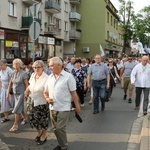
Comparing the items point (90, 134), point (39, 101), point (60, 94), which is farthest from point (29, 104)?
point (90, 134)

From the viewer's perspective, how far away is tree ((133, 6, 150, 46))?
56.4 m

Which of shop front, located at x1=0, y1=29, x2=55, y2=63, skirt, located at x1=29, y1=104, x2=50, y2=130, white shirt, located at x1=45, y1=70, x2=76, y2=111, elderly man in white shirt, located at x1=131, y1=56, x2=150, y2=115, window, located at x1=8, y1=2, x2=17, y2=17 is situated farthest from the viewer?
window, located at x1=8, y1=2, x2=17, y2=17

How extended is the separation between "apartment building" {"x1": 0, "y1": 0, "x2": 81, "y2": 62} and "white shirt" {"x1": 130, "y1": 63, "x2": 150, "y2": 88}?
985 centimetres

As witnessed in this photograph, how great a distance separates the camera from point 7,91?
738 centimetres

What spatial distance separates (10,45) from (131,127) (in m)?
21.6

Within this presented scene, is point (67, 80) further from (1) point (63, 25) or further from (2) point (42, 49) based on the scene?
(1) point (63, 25)

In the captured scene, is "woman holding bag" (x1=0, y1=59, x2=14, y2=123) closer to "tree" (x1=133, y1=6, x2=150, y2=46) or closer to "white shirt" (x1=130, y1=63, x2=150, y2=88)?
"white shirt" (x1=130, y1=63, x2=150, y2=88)

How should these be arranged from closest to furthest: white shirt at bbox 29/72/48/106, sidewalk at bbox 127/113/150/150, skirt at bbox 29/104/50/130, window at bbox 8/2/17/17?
sidewalk at bbox 127/113/150/150 < white shirt at bbox 29/72/48/106 < skirt at bbox 29/104/50/130 < window at bbox 8/2/17/17

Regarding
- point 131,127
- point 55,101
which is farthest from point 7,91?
point 131,127

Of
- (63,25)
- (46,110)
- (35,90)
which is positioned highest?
(63,25)

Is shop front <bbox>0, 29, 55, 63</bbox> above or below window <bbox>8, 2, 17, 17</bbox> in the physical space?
below

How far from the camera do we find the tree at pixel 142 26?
185ft

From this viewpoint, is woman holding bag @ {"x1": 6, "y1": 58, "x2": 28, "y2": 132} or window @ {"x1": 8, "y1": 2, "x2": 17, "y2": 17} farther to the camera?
window @ {"x1": 8, "y1": 2, "x2": 17, "y2": 17}

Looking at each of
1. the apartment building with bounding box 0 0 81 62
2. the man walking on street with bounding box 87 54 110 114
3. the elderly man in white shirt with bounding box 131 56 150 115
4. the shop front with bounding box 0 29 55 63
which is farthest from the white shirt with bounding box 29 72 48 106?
the shop front with bounding box 0 29 55 63
